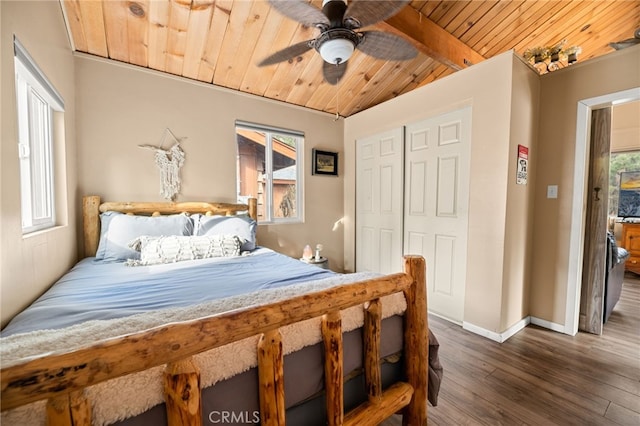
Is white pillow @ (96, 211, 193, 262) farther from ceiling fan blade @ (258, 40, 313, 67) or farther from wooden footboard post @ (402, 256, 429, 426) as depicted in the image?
wooden footboard post @ (402, 256, 429, 426)

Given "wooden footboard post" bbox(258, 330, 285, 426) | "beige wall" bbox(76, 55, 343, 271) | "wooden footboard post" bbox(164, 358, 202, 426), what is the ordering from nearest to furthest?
"wooden footboard post" bbox(164, 358, 202, 426)
"wooden footboard post" bbox(258, 330, 285, 426)
"beige wall" bbox(76, 55, 343, 271)

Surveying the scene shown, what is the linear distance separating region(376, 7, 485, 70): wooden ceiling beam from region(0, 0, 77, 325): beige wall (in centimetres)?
214

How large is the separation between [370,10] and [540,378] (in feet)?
8.20

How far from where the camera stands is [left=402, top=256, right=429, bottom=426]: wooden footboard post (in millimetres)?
1186

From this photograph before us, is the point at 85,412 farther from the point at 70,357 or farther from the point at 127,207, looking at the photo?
the point at 127,207

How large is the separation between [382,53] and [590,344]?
2.79 meters

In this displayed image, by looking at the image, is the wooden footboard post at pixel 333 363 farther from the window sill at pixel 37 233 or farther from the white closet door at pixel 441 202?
the white closet door at pixel 441 202

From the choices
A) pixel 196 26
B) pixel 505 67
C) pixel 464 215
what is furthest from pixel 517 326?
pixel 196 26

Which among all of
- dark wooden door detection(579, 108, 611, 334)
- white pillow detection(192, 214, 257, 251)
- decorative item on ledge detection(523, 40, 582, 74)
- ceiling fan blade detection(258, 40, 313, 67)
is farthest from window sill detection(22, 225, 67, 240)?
decorative item on ledge detection(523, 40, 582, 74)

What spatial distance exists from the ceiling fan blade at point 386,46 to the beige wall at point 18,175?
1.74 meters

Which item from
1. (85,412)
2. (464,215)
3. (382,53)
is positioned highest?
(382,53)

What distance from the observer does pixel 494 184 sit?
7.10ft

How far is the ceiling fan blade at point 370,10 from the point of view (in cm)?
140

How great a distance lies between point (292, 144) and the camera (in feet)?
11.2
